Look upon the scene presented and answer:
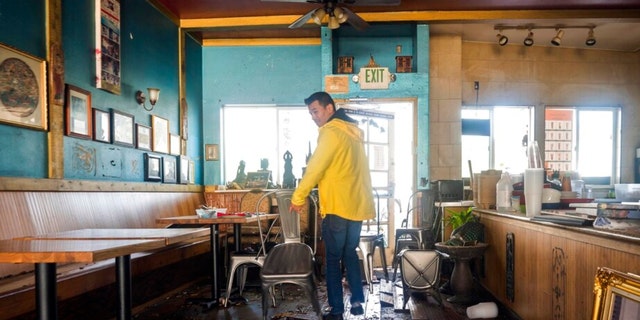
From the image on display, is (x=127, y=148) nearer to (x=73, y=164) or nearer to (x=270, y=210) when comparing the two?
(x=73, y=164)

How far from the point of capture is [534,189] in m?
3.09

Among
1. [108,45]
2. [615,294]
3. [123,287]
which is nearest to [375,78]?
[108,45]

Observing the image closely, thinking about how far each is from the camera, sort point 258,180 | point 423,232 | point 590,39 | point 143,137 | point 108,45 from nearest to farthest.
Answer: point 108,45
point 423,232
point 143,137
point 258,180
point 590,39

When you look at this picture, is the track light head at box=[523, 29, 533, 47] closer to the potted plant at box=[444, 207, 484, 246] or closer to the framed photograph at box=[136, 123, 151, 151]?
the potted plant at box=[444, 207, 484, 246]

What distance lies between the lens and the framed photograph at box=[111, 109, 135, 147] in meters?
4.59

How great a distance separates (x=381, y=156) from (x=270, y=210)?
6.77ft

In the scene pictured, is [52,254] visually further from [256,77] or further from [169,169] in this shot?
[256,77]

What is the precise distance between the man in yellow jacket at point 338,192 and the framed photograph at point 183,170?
3.41 meters

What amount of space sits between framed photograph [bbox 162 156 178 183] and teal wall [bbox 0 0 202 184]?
46cm

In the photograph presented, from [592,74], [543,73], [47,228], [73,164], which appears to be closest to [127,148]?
[73,164]

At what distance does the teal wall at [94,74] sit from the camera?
334 cm

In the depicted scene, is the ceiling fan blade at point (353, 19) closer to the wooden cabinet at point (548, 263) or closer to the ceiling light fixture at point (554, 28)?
the wooden cabinet at point (548, 263)

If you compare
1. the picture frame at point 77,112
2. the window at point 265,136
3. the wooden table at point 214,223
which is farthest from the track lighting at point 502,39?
the picture frame at point 77,112

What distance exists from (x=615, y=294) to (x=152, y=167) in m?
4.89
